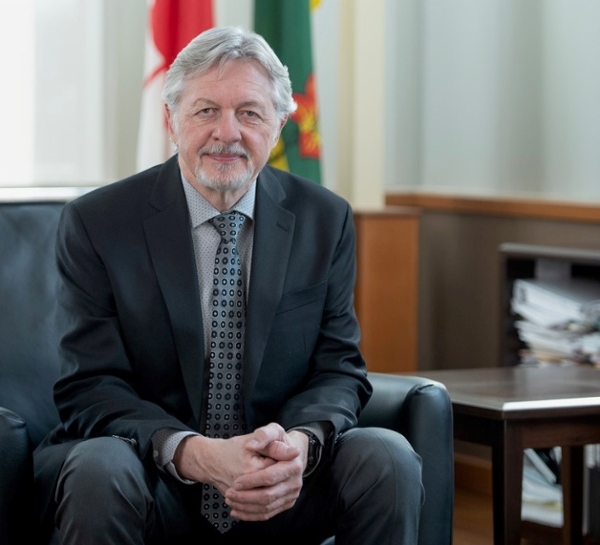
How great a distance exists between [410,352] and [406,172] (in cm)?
67

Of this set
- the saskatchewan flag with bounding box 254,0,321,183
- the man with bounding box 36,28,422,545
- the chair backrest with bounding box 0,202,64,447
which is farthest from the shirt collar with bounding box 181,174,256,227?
the saskatchewan flag with bounding box 254,0,321,183

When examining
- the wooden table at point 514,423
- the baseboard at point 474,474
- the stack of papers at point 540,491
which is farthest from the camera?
the baseboard at point 474,474

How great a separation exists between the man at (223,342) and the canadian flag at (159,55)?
1.09 metres

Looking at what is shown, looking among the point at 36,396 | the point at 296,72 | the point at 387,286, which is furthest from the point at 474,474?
the point at 36,396

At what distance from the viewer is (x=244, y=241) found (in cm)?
211

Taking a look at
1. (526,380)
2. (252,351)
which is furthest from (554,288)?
(252,351)

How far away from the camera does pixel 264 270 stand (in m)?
2.06

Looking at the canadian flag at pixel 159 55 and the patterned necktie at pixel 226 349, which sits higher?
the canadian flag at pixel 159 55

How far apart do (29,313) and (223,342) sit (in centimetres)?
46

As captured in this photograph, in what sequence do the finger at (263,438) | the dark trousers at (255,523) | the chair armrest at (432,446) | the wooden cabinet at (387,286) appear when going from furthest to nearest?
the wooden cabinet at (387,286), the chair armrest at (432,446), the finger at (263,438), the dark trousers at (255,523)

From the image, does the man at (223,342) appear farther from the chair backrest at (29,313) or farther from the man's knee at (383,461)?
the chair backrest at (29,313)

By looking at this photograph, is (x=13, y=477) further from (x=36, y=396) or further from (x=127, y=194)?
(x=127, y=194)

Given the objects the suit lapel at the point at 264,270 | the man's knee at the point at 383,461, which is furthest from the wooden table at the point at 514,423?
the suit lapel at the point at 264,270

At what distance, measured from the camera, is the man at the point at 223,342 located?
1844 millimetres
